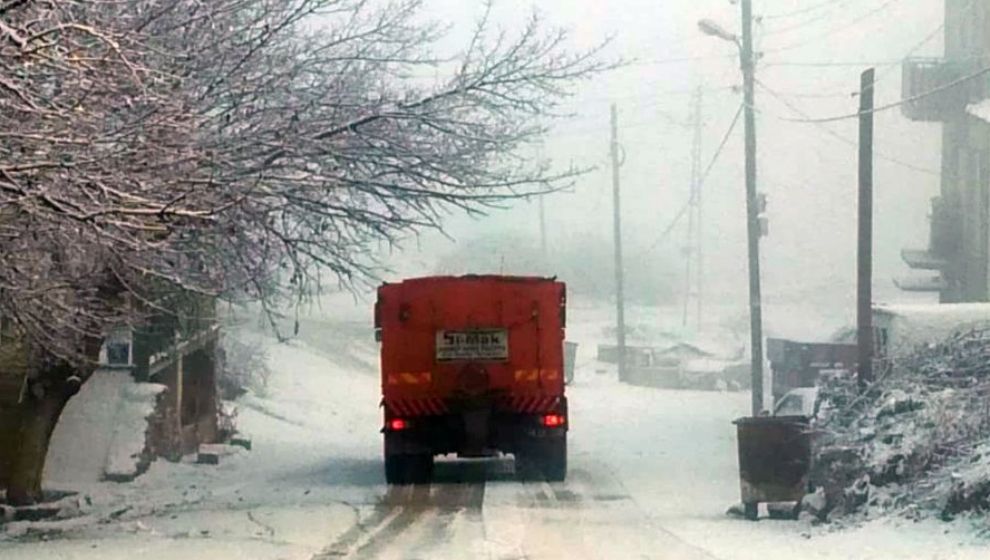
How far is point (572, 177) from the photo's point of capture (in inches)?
655

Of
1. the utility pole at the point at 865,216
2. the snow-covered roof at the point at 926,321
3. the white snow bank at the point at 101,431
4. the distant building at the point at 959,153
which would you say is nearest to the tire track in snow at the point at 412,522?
the white snow bank at the point at 101,431

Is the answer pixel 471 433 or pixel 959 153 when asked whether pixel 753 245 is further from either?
pixel 959 153

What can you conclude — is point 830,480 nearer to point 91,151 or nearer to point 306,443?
point 91,151

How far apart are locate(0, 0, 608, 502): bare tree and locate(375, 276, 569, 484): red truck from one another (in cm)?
216

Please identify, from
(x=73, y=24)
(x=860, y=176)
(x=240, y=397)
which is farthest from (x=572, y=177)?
(x=240, y=397)

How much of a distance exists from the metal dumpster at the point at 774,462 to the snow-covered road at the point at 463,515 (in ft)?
1.52

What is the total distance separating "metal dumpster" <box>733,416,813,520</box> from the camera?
47.9ft

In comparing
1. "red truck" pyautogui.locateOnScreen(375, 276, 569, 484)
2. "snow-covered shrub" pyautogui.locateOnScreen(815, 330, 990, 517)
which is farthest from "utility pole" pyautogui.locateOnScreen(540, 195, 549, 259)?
"snow-covered shrub" pyautogui.locateOnScreen(815, 330, 990, 517)

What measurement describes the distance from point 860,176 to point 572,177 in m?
6.96

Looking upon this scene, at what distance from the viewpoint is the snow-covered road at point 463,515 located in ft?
40.7

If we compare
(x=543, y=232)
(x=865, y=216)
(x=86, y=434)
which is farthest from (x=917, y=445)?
(x=543, y=232)

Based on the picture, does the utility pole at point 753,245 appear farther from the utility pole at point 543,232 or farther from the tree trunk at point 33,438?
the utility pole at point 543,232

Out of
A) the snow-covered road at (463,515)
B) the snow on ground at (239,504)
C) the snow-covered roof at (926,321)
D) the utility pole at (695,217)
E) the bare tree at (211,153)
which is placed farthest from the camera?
the utility pole at (695,217)

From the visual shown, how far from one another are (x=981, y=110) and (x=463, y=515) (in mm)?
23473
